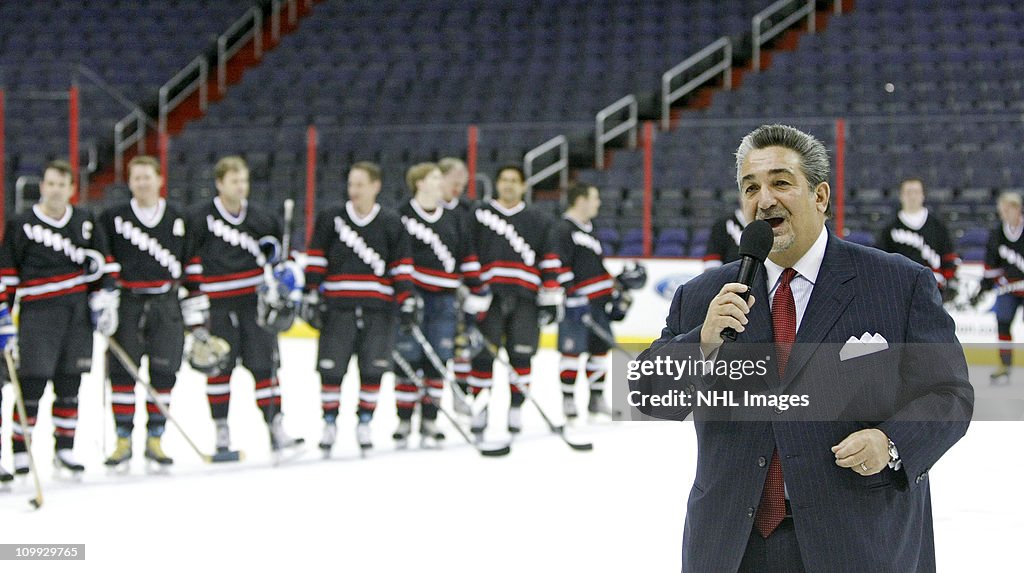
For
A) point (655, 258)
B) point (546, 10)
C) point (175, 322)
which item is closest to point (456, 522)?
point (175, 322)

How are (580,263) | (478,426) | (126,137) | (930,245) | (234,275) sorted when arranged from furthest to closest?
(126,137) → (930,245) → (580,263) → (478,426) → (234,275)

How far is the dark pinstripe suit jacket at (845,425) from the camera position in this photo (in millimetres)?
1582

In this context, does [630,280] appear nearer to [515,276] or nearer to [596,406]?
[596,406]

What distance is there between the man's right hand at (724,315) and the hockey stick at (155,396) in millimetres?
3920

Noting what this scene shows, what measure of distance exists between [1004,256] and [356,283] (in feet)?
15.4

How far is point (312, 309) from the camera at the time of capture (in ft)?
17.9

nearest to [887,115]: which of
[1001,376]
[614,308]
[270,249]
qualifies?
[1001,376]

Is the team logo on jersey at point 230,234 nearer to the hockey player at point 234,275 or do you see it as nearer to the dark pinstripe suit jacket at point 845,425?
the hockey player at point 234,275

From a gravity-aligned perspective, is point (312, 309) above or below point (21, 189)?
below

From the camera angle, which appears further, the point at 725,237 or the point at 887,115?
the point at 887,115

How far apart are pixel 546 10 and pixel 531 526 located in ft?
37.8

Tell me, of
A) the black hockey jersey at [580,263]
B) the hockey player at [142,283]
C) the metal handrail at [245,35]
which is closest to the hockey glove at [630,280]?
the black hockey jersey at [580,263]

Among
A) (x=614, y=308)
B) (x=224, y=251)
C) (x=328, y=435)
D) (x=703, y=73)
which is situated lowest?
(x=328, y=435)

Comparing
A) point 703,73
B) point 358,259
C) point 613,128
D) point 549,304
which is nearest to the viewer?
point 358,259
